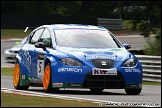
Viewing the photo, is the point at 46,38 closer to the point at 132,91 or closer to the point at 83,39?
the point at 83,39

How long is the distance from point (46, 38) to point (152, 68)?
7.50m

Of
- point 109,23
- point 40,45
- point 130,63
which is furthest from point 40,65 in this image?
point 109,23

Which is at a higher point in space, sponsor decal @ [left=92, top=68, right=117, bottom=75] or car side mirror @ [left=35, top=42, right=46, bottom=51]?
car side mirror @ [left=35, top=42, right=46, bottom=51]

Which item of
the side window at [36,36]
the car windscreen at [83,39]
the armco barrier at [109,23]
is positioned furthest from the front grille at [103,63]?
the armco barrier at [109,23]

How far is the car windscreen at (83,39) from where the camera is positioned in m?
13.9

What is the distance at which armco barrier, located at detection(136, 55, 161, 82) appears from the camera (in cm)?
2097

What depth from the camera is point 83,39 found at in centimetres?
1403

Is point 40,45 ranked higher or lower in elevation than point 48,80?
higher

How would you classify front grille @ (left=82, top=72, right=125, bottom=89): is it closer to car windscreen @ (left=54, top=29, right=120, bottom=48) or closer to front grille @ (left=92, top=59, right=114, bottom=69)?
front grille @ (left=92, top=59, right=114, bottom=69)

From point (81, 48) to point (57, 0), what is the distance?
49.8m

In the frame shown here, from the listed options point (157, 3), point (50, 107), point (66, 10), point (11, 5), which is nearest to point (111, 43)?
point (50, 107)

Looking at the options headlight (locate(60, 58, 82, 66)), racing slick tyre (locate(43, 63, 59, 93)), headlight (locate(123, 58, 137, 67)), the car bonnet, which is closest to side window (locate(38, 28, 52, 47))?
the car bonnet

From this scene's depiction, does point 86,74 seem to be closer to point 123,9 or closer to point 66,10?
point 123,9

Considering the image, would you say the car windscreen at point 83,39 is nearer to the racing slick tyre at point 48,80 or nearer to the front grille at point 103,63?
the racing slick tyre at point 48,80
